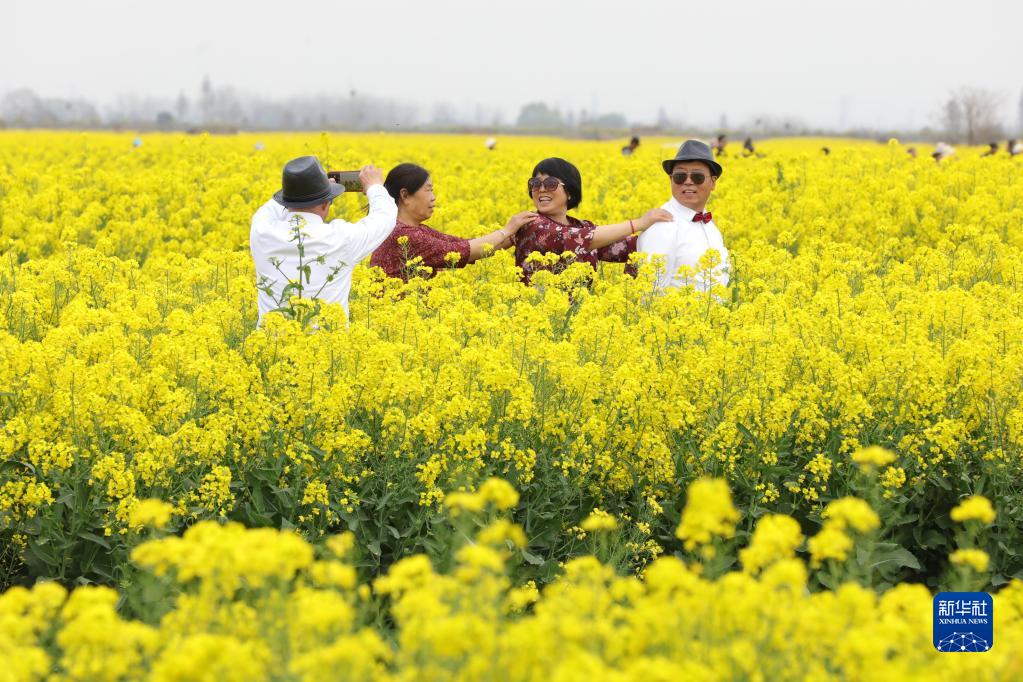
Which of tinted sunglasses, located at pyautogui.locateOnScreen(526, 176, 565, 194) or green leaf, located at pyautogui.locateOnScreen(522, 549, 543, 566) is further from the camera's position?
tinted sunglasses, located at pyautogui.locateOnScreen(526, 176, 565, 194)

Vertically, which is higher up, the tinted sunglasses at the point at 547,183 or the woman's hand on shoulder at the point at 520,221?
the tinted sunglasses at the point at 547,183

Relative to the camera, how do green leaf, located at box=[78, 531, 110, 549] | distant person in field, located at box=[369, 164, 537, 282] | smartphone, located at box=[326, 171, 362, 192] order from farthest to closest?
distant person in field, located at box=[369, 164, 537, 282] < smartphone, located at box=[326, 171, 362, 192] < green leaf, located at box=[78, 531, 110, 549]

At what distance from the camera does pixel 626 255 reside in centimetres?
771

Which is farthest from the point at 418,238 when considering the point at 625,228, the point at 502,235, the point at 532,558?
the point at 532,558

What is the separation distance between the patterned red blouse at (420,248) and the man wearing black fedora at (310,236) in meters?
1.04

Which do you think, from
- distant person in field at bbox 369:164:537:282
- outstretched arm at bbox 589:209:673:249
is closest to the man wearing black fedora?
distant person in field at bbox 369:164:537:282

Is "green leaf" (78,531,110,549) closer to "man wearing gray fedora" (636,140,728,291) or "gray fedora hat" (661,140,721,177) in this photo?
"man wearing gray fedora" (636,140,728,291)

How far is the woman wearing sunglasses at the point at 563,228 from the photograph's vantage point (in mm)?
7125

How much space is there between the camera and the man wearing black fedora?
5.91 metres

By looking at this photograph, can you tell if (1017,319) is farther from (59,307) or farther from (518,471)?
(59,307)

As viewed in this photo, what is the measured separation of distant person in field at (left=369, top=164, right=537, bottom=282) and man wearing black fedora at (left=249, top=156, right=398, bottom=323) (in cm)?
79

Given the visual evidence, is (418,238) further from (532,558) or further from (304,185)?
(532,558)

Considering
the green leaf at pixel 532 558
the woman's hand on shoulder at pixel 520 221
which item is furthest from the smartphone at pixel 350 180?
the green leaf at pixel 532 558

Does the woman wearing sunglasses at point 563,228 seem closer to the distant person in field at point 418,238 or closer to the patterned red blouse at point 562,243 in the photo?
the patterned red blouse at point 562,243
